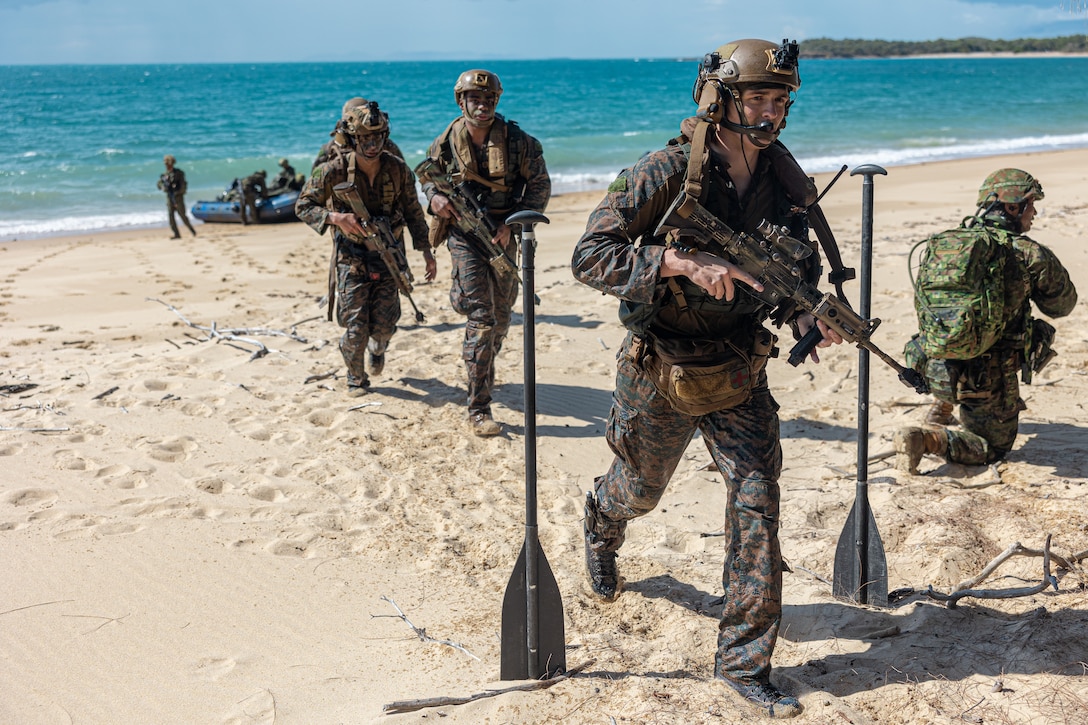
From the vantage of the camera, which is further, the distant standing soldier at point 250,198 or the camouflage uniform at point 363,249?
the distant standing soldier at point 250,198

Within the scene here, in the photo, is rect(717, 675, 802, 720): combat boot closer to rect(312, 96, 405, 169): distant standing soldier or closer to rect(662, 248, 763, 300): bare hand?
rect(662, 248, 763, 300): bare hand

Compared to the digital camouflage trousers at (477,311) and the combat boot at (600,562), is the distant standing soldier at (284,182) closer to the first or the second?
the digital camouflage trousers at (477,311)

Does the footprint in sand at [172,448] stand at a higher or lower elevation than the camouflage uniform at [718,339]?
lower

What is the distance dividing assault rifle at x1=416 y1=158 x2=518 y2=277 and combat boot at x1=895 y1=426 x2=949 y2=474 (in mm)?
2517

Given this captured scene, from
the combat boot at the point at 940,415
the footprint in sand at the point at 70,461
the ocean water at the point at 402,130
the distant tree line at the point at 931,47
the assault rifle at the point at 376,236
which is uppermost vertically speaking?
the distant tree line at the point at 931,47

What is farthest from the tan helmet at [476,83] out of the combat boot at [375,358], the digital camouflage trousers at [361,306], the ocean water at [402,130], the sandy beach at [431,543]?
the ocean water at [402,130]

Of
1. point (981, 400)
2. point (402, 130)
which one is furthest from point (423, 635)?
point (402, 130)

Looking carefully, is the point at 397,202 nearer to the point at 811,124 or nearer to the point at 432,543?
the point at 432,543

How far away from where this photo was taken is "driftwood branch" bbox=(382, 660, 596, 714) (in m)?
3.16

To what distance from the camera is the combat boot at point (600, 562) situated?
3.94 m

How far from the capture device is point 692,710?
10.3 feet

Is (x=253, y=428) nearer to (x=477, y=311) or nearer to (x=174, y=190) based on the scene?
(x=477, y=311)

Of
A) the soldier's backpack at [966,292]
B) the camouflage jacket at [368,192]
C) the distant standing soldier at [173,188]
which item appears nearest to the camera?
the soldier's backpack at [966,292]

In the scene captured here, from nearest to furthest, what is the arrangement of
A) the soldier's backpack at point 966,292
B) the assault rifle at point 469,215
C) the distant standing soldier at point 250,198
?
1. the soldier's backpack at point 966,292
2. the assault rifle at point 469,215
3. the distant standing soldier at point 250,198
